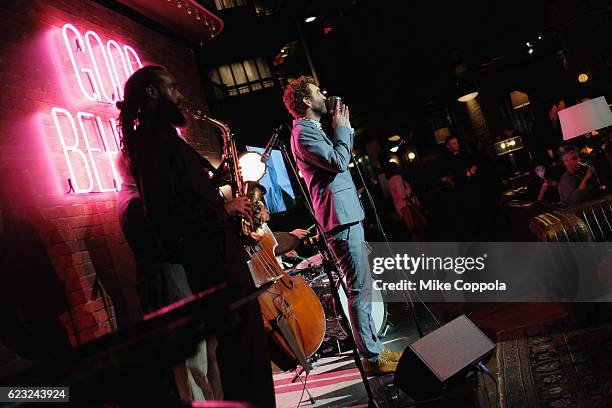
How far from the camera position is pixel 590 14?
11.0 m

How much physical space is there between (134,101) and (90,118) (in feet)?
7.98

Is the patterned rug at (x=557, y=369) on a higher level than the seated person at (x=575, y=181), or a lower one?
lower

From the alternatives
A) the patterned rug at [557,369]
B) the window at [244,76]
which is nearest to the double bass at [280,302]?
the patterned rug at [557,369]

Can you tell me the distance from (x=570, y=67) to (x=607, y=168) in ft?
24.7

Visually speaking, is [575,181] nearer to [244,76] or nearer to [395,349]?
[395,349]

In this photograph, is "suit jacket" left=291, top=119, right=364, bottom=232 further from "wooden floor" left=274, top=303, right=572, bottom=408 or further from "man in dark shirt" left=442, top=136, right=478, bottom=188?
"man in dark shirt" left=442, top=136, right=478, bottom=188

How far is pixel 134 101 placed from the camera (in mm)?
2250

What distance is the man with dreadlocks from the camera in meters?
1.90

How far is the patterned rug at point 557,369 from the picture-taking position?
2371 millimetres

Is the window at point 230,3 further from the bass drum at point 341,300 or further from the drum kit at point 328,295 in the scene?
the bass drum at point 341,300

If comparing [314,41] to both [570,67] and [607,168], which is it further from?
[607,168]

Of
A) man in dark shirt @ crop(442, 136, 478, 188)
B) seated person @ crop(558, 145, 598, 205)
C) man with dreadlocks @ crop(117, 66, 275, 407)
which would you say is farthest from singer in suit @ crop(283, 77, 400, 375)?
man in dark shirt @ crop(442, 136, 478, 188)

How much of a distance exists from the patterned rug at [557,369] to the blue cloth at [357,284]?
93 cm

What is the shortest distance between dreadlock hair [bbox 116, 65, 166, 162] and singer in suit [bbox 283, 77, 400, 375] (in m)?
1.41
